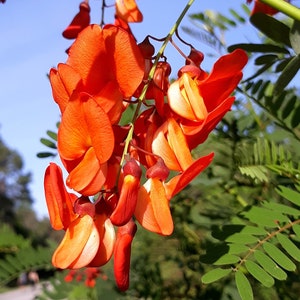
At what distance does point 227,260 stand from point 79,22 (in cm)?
39

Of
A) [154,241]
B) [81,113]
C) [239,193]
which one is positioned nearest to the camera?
[81,113]

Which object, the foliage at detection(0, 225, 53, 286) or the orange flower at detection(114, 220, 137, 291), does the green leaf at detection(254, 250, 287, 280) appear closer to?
the orange flower at detection(114, 220, 137, 291)

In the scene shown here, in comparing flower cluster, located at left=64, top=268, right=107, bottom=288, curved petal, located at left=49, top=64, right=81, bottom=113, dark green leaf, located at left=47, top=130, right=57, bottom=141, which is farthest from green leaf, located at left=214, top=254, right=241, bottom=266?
flower cluster, located at left=64, top=268, right=107, bottom=288

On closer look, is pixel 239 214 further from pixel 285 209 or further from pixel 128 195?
pixel 128 195

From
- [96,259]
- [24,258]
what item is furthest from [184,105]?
[24,258]

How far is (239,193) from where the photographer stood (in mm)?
1270

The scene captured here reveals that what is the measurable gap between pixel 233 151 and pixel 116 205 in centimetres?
56

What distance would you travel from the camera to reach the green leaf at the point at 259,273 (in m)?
0.66

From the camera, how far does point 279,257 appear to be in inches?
27.6

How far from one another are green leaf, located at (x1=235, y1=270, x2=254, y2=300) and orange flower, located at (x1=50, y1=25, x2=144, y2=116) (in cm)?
23

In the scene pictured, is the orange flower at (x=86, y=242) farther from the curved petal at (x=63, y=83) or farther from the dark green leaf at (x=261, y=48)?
the dark green leaf at (x=261, y=48)

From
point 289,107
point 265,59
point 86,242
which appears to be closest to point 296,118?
point 289,107

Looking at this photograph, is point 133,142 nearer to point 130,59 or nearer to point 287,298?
point 130,59

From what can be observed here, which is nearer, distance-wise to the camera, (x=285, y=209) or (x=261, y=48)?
(x=285, y=209)
